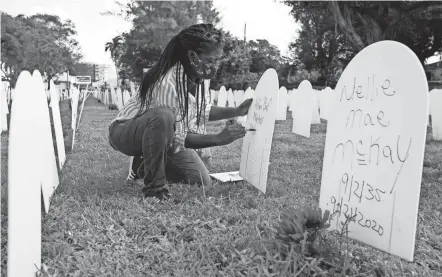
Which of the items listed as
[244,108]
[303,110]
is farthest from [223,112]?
[303,110]

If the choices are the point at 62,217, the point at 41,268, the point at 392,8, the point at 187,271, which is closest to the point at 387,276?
the point at 187,271

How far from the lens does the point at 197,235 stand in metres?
1.96

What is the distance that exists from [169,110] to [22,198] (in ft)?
4.25

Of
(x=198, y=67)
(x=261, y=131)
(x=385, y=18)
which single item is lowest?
(x=261, y=131)

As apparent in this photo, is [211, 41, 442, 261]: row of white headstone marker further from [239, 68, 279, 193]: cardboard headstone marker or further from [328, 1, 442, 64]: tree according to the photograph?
[328, 1, 442, 64]: tree

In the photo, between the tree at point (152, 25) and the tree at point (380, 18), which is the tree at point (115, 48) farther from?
the tree at point (380, 18)

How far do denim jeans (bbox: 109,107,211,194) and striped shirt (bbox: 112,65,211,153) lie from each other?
6 cm

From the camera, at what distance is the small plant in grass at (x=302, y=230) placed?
154 centimetres

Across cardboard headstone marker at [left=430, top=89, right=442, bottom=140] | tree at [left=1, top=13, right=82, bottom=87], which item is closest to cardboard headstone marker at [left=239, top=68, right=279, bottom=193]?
cardboard headstone marker at [left=430, top=89, right=442, bottom=140]

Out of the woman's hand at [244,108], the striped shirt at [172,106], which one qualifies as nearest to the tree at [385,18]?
the woman's hand at [244,108]

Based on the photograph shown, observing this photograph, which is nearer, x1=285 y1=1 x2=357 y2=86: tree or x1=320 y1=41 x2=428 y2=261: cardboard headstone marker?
x1=320 y1=41 x2=428 y2=261: cardboard headstone marker

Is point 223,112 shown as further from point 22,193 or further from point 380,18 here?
point 380,18

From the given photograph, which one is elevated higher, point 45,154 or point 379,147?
point 379,147

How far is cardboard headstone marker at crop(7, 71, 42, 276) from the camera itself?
123 cm
